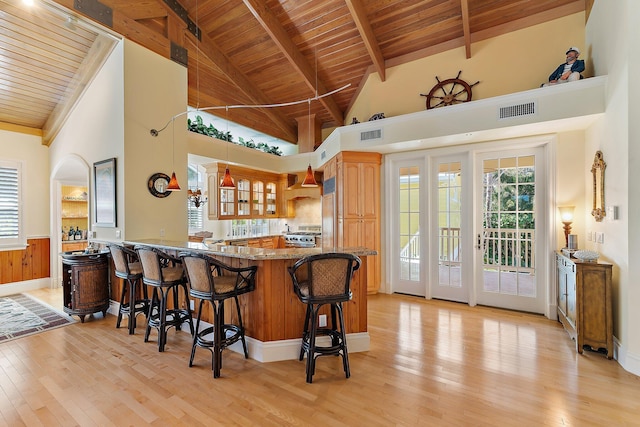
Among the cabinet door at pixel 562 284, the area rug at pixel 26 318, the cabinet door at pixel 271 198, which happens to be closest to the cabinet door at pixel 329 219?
the cabinet door at pixel 271 198

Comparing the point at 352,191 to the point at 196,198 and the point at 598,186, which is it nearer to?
the point at 598,186

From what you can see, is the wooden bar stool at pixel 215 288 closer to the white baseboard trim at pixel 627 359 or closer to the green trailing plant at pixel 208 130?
the white baseboard trim at pixel 627 359

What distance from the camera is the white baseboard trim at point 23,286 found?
529 cm

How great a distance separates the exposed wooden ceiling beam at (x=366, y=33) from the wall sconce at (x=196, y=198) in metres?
4.08

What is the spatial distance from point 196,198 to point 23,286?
11.0 feet

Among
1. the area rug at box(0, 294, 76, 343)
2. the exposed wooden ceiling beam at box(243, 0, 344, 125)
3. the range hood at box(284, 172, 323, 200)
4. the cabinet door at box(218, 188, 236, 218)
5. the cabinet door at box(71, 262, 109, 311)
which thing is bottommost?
the area rug at box(0, 294, 76, 343)

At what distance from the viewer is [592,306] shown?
293 centimetres

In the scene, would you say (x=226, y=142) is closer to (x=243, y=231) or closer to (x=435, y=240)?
(x=243, y=231)

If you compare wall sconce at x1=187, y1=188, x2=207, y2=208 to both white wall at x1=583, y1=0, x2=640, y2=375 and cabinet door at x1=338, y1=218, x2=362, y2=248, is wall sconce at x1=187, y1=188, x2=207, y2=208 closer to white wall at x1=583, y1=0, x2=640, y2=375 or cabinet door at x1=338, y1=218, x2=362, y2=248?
cabinet door at x1=338, y1=218, x2=362, y2=248

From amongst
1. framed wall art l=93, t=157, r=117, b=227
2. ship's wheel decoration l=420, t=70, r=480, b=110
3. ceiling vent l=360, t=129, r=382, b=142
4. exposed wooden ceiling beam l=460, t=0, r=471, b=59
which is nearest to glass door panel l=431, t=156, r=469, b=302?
ship's wheel decoration l=420, t=70, r=480, b=110

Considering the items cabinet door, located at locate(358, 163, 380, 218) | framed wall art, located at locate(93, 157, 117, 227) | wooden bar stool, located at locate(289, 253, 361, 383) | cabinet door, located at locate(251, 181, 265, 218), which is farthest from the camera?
cabinet door, located at locate(251, 181, 265, 218)

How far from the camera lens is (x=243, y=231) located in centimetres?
782

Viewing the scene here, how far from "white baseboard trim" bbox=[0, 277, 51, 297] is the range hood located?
5.25 metres

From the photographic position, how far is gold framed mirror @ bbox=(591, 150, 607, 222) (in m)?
3.20
